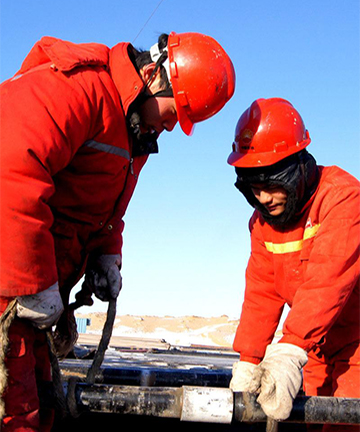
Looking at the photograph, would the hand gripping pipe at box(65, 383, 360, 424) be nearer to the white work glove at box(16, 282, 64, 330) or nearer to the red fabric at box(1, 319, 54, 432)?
the red fabric at box(1, 319, 54, 432)

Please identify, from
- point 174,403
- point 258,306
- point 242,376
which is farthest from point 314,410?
point 258,306

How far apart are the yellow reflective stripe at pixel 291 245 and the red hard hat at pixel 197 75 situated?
87 cm

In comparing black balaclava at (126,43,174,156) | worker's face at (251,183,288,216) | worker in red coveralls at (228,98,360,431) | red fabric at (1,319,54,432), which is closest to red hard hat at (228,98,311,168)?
worker in red coveralls at (228,98,360,431)

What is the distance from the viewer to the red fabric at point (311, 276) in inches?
114

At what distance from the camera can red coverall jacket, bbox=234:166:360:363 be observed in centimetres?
290

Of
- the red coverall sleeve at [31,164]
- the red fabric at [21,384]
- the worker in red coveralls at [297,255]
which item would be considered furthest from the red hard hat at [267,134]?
the red fabric at [21,384]

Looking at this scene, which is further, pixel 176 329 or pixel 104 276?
pixel 176 329

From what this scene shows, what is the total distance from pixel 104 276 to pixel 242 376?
0.99 metres

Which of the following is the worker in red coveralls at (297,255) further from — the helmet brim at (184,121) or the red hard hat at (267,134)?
the helmet brim at (184,121)

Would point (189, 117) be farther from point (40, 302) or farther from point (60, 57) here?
point (40, 302)

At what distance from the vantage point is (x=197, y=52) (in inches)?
116

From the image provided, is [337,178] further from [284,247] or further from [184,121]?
[184,121]

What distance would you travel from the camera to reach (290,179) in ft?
10.6

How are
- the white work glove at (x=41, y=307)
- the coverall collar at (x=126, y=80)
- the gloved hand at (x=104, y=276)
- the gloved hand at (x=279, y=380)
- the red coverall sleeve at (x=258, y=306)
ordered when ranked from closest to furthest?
the white work glove at (x=41, y=307) → the gloved hand at (x=279, y=380) → the coverall collar at (x=126, y=80) → the gloved hand at (x=104, y=276) → the red coverall sleeve at (x=258, y=306)
